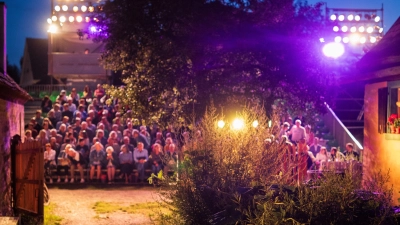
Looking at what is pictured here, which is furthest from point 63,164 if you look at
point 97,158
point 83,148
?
point 97,158

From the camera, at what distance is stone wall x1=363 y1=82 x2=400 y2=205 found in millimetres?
9758

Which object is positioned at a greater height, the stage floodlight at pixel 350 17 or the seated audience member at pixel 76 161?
the stage floodlight at pixel 350 17

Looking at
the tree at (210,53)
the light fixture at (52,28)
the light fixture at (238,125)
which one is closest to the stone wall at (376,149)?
the tree at (210,53)

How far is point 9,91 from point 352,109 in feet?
56.1

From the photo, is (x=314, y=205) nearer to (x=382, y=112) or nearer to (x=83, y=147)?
(x=382, y=112)

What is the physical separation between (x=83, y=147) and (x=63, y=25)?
12.9 meters

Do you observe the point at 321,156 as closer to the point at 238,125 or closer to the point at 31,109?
the point at 238,125

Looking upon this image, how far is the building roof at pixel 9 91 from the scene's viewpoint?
9.24 metres

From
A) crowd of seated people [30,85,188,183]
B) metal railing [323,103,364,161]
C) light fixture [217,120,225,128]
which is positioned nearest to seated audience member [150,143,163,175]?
crowd of seated people [30,85,188,183]

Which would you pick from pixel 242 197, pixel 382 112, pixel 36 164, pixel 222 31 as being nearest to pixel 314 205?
pixel 242 197

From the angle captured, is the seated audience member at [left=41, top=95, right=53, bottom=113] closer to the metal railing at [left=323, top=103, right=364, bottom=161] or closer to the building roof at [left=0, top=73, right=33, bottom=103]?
the building roof at [left=0, top=73, right=33, bottom=103]

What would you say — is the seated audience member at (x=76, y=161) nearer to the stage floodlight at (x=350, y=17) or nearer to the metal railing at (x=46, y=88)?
the metal railing at (x=46, y=88)

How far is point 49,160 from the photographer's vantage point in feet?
54.6

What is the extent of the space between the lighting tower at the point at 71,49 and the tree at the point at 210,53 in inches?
561
